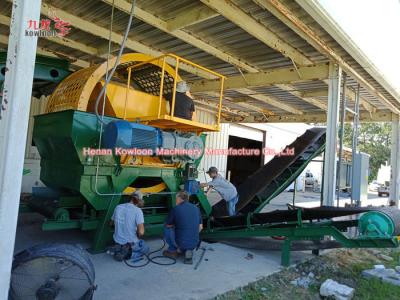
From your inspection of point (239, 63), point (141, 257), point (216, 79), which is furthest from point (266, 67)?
point (141, 257)

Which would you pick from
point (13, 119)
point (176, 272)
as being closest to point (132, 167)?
point (176, 272)

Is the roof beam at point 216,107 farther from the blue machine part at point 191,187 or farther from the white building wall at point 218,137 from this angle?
the blue machine part at point 191,187

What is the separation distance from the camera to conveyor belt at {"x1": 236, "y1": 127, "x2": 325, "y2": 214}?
7.15 meters

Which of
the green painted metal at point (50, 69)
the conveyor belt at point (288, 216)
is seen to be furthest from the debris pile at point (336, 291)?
the green painted metal at point (50, 69)

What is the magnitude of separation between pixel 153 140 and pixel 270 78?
3.76 m

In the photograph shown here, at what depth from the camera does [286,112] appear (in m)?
12.7

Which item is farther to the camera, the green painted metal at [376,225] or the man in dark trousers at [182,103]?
the man in dark trousers at [182,103]

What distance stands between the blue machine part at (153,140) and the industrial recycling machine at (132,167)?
15 millimetres

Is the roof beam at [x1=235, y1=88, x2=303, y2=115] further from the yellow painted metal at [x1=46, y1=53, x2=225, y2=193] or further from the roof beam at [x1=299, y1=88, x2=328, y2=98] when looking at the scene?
the yellow painted metal at [x1=46, y1=53, x2=225, y2=193]

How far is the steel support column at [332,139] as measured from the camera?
6367mm

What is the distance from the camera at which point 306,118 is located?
12609 mm

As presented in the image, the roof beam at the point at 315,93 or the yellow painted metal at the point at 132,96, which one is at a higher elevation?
the roof beam at the point at 315,93

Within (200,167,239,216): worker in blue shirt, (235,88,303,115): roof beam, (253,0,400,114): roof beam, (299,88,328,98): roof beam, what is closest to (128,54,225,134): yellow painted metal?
(200,167,239,216): worker in blue shirt

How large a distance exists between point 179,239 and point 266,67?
475 centimetres
